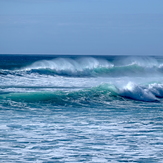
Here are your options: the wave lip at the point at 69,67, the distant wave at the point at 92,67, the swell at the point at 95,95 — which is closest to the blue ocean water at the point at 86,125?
the swell at the point at 95,95

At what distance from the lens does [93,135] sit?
33.3ft

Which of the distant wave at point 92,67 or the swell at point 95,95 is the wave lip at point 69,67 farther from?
the swell at point 95,95

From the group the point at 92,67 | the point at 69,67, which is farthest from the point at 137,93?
the point at 92,67

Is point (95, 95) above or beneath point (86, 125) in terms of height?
above

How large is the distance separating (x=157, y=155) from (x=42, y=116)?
16.6ft

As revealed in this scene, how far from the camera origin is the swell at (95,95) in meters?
16.9

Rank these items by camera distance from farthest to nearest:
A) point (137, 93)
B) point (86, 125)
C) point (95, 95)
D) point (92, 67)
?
point (92, 67)
point (137, 93)
point (95, 95)
point (86, 125)

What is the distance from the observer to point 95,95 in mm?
18797

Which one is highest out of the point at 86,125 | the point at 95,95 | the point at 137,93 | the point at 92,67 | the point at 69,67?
the point at 92,67

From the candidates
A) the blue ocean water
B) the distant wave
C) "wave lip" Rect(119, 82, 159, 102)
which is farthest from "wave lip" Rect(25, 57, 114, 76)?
"wave lip" Rect(119, 82, 159, 102)

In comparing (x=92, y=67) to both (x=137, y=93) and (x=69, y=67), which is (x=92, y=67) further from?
(x=137, y=93)

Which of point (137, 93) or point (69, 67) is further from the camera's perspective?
point (69, 67)

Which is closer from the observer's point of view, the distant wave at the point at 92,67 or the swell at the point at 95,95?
the swell at the point at 95,95

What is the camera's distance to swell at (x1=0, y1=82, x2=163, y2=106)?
1686cm
